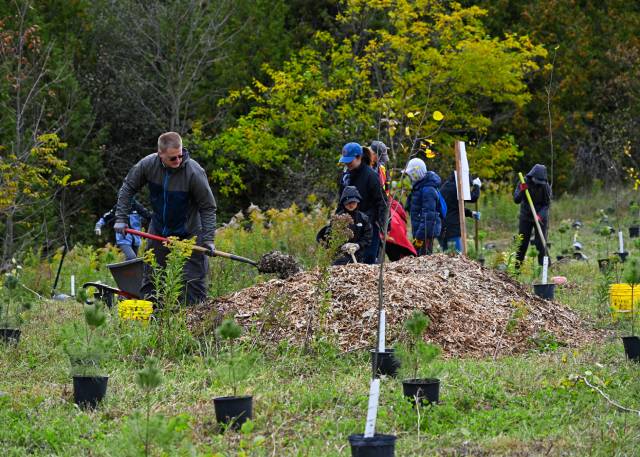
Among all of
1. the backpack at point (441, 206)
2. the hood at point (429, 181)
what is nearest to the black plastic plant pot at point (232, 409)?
the hood at point (429, 181)

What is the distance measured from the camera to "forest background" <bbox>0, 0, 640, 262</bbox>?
1054 inches

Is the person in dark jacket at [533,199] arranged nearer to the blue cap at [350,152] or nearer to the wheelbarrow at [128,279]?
the blue cap at [350,152]

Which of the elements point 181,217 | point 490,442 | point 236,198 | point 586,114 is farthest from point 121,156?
point 490,442

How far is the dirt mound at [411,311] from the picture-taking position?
24.6 ft

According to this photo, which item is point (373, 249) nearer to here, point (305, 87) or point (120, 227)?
point (120, 227)

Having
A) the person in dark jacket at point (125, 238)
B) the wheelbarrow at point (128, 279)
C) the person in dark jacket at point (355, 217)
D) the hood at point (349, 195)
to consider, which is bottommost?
the wheelbarrow at point (128, 279)

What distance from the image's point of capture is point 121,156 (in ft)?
102

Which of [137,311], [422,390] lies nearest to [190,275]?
[137,311]

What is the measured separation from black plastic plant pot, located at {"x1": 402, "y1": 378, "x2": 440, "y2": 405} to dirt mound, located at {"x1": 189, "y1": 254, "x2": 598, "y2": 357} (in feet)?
5.73

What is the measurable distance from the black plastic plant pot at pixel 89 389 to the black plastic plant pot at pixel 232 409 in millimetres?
887

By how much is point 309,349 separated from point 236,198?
23.8 m

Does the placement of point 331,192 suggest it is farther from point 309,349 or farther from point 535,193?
point 309,349

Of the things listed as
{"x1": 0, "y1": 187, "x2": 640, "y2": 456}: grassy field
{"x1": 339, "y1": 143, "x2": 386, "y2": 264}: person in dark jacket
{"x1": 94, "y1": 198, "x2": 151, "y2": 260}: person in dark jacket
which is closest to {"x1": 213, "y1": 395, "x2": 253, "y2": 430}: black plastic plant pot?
{"x1": 0, "y1": 187, "x2": 640, "y2": 456}: grassy field

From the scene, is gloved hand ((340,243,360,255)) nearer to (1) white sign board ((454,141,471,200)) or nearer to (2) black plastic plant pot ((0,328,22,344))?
(1) white sign board ((454,141,471,200))
